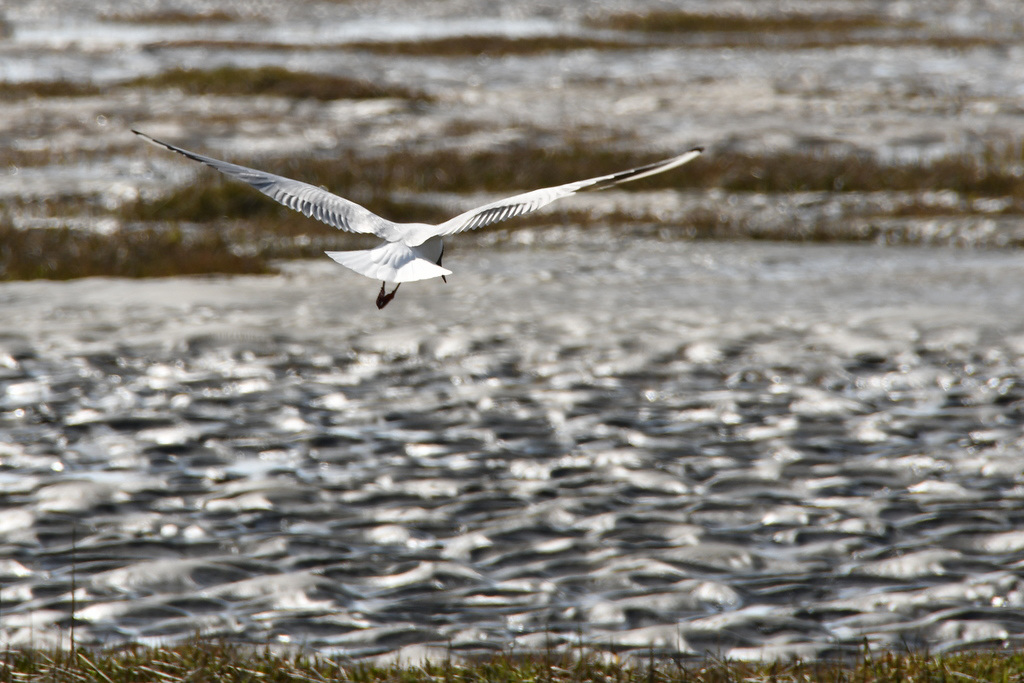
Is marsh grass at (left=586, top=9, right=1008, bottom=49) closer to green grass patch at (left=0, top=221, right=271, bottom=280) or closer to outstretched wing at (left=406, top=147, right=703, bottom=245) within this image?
green grass patch at (left=0, top=221, right=271, bottom=280)

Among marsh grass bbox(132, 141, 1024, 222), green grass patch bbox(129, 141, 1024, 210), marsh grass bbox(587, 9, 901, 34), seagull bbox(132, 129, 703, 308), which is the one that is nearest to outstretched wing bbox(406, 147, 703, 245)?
seagull bbox(132, 129, 703, 308)

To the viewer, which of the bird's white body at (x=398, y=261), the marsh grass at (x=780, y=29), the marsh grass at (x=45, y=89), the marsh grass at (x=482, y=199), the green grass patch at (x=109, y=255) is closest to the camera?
the bird's white body at (x=398, y=261)

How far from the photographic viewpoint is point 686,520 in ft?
27.3

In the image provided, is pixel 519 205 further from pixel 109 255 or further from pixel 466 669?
pixel 109 255

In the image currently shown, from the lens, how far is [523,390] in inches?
453

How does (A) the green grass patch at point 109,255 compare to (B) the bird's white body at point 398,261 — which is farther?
(A) the green grass patch at point 109,255

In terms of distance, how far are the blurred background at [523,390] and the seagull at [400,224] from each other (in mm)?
2385

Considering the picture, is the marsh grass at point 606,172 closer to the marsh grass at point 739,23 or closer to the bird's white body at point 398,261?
the bird's white body at point 398,261

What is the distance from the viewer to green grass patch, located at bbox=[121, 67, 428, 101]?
32125 mm

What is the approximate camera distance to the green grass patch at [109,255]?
53.7ft

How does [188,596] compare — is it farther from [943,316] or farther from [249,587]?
[943,316]

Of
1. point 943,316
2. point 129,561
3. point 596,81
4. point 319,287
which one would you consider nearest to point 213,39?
point 596,81

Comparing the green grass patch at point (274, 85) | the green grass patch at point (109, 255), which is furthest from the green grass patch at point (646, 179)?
the green grass patch at point (274, 85)

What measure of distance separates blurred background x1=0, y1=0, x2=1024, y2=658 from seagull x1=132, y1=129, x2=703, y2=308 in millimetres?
2385
